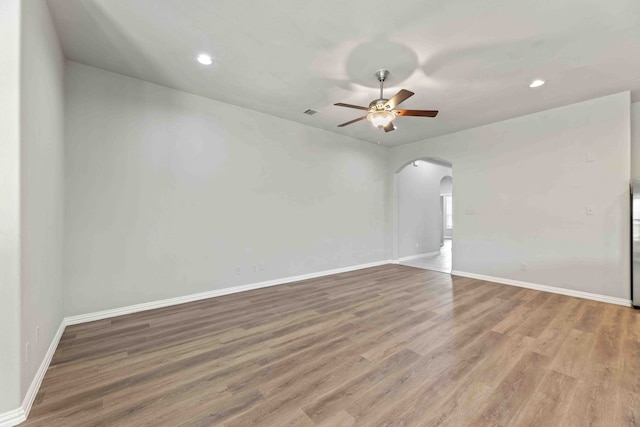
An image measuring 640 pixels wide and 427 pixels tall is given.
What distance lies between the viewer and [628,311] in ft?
11.9

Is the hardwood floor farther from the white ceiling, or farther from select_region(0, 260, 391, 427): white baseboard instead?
the white ceiling

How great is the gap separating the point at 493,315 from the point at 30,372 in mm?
4634

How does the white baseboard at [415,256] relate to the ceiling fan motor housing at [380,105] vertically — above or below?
below

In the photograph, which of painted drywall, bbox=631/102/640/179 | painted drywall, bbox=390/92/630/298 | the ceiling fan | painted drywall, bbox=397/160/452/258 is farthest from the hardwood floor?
painted drywall, bbox=397/160/452/258

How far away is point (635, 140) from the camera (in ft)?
13.6

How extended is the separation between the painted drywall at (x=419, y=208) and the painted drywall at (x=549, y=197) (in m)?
1.69

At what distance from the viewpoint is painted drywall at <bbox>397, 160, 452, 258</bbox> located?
736 centimetres

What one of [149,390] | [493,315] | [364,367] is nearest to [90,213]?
[149,390]

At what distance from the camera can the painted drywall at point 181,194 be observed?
325 cm

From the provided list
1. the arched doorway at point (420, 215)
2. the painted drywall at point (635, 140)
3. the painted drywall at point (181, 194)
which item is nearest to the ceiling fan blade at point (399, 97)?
the painted drywall at point (181, 194)

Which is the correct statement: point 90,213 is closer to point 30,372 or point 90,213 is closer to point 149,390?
point 30,372

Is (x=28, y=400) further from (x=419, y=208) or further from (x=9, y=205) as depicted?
(x=419, y=208)

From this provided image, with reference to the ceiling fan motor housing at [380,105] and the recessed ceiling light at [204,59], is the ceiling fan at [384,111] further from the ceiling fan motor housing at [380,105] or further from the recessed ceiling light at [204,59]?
the recessed ceiling light at [204,59]

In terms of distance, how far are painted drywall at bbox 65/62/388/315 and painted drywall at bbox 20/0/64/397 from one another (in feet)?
1.25
